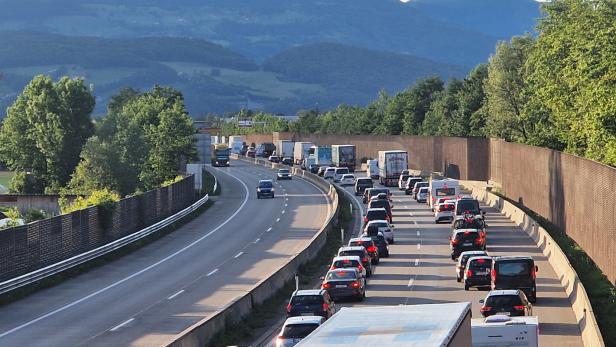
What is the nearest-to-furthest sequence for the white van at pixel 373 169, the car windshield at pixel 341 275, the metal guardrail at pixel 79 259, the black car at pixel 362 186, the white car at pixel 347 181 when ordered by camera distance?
→ the car windshield at pixel 341 275, the metal guardrail at pixel 79 259, the black car at pixel 362 186, the white car at pixel 347 181, the white van at pixel 373 169

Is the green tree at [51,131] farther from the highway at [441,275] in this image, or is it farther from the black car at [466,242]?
the black car at [466,242]

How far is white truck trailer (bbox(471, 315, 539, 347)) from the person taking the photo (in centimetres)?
2230

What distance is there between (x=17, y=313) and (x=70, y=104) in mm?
78120

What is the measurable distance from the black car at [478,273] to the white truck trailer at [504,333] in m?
18.7

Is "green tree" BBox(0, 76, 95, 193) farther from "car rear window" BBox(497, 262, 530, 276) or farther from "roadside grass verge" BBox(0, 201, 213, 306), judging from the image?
"car rear window" BBox(497, 262, 530, 276)

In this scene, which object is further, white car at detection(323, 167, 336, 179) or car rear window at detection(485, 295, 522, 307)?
white car at detection(323, 167, 336, 179)

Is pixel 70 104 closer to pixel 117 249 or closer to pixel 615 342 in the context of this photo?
pixel 117 249

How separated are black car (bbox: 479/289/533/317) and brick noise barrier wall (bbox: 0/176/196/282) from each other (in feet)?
66.9

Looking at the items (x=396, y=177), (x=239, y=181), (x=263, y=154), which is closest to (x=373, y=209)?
(x=396, y=177)

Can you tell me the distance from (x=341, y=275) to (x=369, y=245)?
39.8 ft

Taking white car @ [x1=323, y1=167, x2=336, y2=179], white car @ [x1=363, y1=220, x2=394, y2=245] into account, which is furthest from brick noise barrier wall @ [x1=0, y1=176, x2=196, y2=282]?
white car @ [x1=323, y1=167, x2=336, y2=179]

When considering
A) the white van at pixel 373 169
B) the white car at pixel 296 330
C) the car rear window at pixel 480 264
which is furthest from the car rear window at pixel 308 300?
the white van at pixel 373 169

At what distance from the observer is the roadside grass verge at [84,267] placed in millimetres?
43844

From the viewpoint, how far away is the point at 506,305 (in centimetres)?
3119
